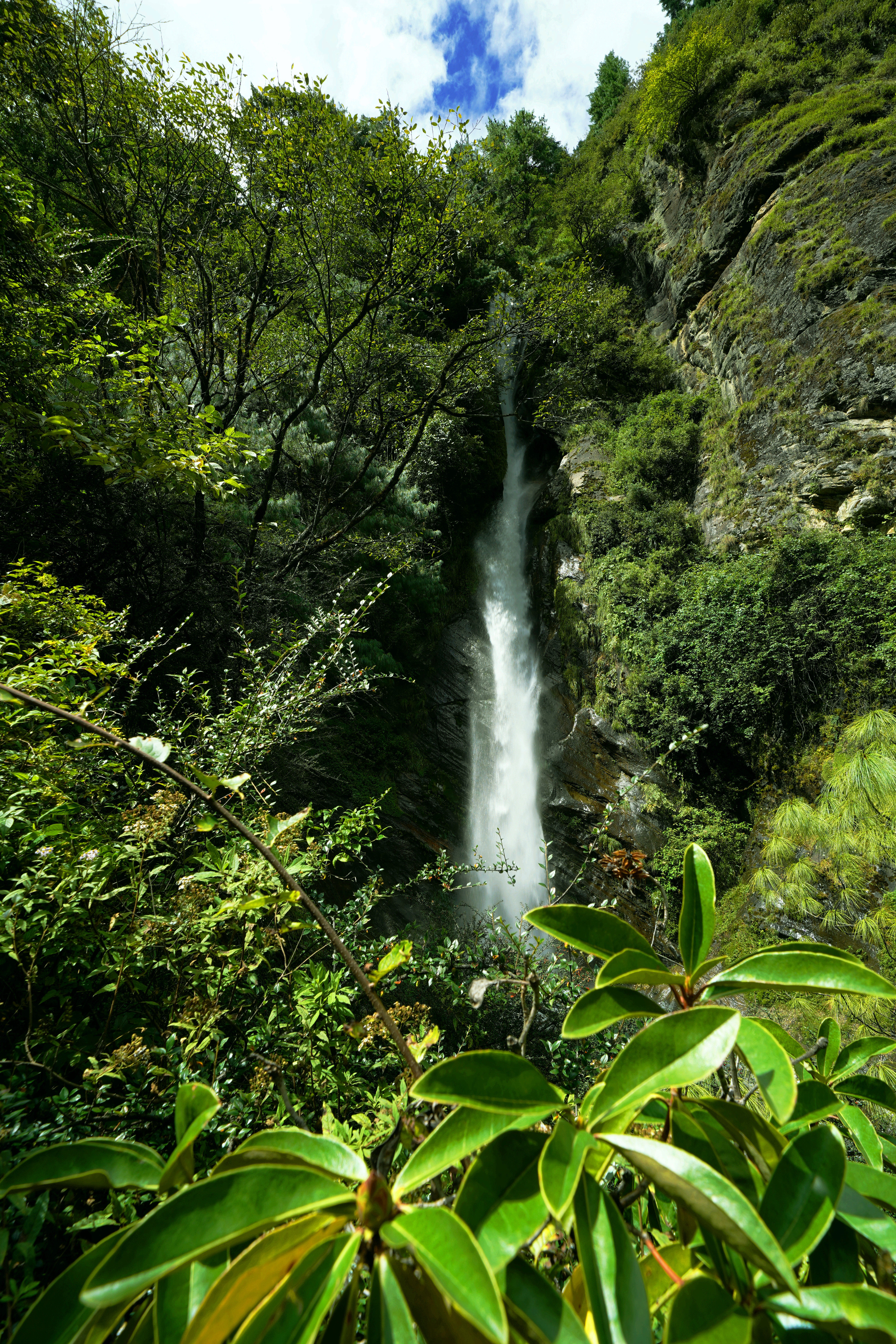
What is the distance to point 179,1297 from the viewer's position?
1.08 feet

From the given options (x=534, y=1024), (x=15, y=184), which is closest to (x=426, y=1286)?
(x=15, y=184)

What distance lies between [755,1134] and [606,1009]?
0.15 metres

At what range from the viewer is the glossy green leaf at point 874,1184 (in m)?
0.46

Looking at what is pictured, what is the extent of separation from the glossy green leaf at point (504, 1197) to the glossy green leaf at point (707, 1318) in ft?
0.32

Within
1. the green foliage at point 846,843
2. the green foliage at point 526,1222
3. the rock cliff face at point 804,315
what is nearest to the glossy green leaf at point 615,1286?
the green foliage at point 526,1222

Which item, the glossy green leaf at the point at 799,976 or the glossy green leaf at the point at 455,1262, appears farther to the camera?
the glossy green leaf at the point at 799,976

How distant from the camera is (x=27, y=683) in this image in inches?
58.8

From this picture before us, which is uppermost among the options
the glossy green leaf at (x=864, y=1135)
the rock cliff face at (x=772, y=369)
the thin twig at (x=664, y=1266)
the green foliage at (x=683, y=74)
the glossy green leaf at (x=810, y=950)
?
the green foliage at (x=683, y=74)

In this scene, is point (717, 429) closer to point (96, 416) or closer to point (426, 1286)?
point (96, 416)

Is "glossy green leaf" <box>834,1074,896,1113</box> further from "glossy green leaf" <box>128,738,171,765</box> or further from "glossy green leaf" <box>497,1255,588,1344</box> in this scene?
"glossy green leaf" <box>128,738,171,765</box>

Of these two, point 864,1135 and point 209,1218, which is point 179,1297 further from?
point 864,1135

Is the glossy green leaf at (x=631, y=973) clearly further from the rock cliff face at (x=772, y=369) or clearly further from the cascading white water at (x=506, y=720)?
the cascading white water at (x=506, y=720)

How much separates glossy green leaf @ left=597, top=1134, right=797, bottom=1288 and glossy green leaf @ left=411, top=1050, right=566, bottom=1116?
6cm

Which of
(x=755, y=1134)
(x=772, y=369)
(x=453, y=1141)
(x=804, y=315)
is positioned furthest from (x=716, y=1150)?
(x=804, y=315)
